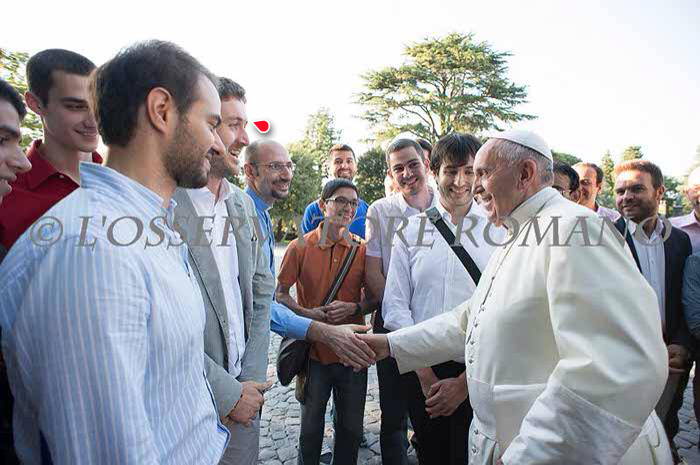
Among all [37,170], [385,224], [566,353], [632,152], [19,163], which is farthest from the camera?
[632,152]

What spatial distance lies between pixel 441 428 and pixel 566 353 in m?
1.71

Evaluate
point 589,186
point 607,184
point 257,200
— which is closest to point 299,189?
point 589,186

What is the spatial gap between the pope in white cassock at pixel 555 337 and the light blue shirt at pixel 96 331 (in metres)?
1.38

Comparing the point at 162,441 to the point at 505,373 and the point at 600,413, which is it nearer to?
the point at 505,373

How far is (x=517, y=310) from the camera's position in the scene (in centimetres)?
189

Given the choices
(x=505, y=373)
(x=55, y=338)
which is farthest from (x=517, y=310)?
(x=55, y=338)

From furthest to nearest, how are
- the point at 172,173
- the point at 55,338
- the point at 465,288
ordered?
the point at 465,288
the point at 172,173
the point at 55,338

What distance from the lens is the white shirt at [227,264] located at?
2.38m

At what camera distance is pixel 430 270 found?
123 inches

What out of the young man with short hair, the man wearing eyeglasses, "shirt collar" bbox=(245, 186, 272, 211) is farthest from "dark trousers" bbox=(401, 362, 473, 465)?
the man wearing eyeglasses

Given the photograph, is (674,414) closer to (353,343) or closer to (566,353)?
(353,343)

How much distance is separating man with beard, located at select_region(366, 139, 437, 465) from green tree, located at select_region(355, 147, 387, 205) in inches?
1141

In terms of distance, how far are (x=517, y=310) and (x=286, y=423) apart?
3.72m

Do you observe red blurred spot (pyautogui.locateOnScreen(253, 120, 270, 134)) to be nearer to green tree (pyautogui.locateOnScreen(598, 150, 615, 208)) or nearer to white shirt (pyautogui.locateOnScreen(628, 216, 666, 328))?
white shirt (pyautogui.locateOnScreen(628, 216, 666, 328))
